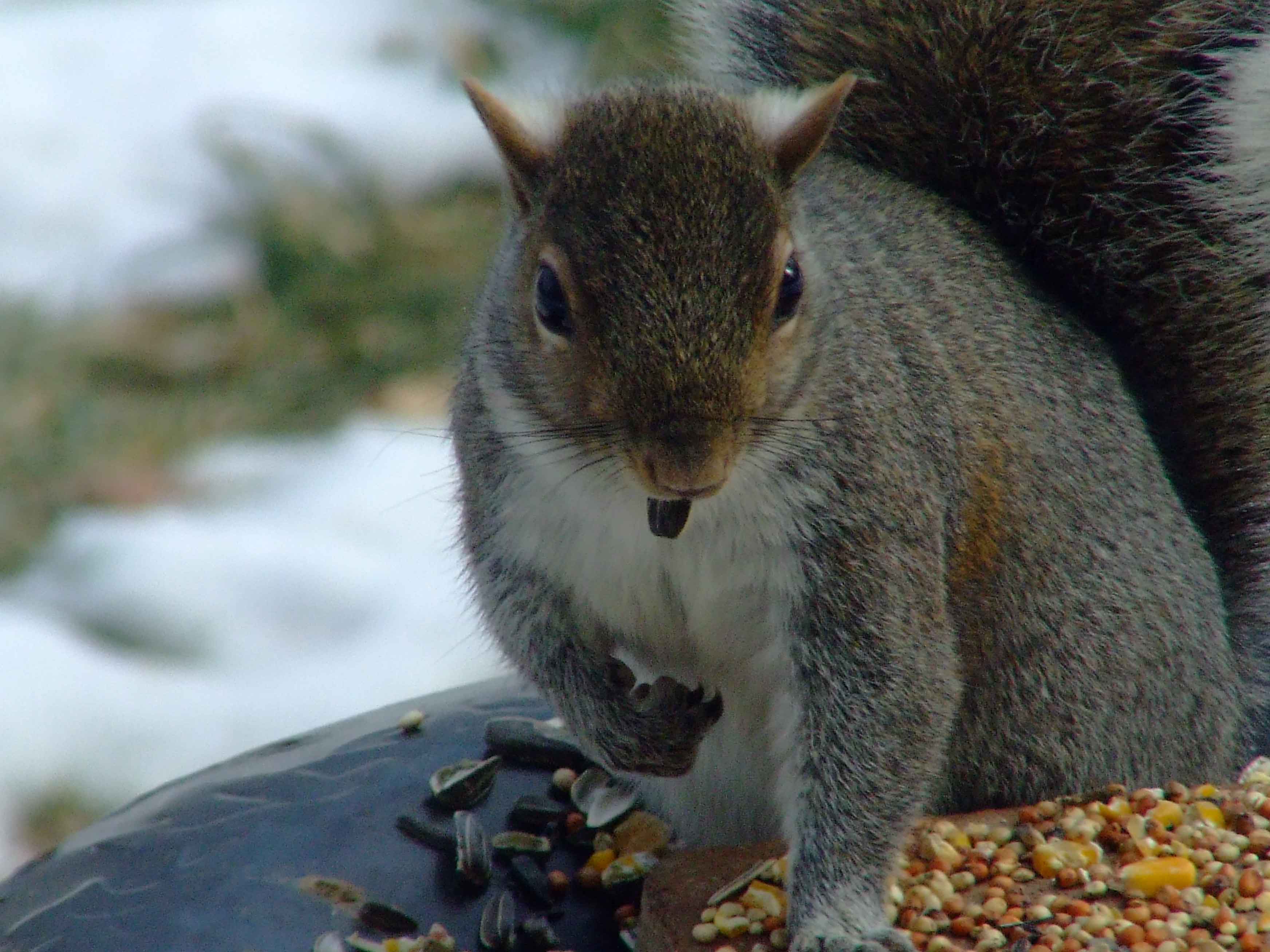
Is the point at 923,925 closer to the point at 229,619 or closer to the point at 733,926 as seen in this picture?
the point at 733,926

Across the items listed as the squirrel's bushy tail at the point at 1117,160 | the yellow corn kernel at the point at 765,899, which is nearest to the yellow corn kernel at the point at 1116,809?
the yellow corn kernel at the point at 765,899

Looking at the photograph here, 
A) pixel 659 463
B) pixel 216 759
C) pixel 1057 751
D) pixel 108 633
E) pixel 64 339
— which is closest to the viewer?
pixel 659 463

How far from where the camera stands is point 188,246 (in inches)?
136

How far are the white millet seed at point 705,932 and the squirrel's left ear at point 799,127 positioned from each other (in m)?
0.54

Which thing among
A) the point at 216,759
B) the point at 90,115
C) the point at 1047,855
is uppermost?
the point at 90,115

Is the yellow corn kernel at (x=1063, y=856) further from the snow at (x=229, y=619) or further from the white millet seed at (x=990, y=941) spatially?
the snow at (x=229, y=619)

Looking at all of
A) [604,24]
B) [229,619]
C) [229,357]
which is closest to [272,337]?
[229,357]

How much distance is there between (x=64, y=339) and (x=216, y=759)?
1097mm

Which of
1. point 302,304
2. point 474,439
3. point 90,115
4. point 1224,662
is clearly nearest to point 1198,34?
point 1224,662

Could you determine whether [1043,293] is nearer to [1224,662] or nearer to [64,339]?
[1224,662]

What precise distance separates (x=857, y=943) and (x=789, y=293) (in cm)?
48

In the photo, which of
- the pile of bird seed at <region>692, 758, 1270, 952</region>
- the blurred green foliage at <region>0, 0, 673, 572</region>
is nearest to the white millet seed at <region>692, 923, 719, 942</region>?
the pile of bird seed at <region>692, 758, 1270, 952</region>

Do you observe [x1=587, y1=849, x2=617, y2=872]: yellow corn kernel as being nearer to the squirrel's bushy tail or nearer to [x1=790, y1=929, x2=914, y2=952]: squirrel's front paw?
[x1=790, y1=929, x2=914, y2=952]: squirrel's front paw

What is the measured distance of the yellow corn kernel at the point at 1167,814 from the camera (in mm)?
1390
